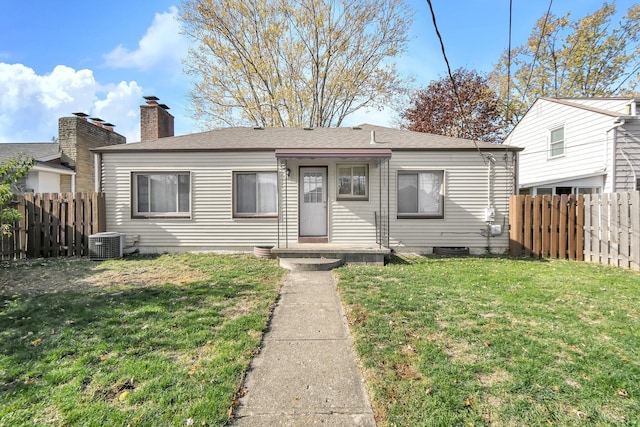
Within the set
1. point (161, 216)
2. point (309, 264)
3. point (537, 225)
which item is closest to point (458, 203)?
point (537, 225)

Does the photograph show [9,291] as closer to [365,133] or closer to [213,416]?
[213,416]

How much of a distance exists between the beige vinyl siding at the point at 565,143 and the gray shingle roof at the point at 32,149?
24.0m

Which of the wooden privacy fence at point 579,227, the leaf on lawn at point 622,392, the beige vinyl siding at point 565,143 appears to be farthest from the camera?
the beige vinyl siding at point 565,143

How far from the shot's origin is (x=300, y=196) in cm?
924

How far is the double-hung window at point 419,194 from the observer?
920 cm

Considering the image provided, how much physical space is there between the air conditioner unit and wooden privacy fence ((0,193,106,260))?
680 millimetres

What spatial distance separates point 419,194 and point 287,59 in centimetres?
1380

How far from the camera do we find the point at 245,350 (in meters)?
3.19

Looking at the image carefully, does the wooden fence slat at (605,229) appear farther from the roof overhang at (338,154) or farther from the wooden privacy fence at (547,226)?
the roof overhang at (338,154)

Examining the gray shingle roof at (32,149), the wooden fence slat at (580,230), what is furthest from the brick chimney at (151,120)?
the wooden fence slat at (580,230)

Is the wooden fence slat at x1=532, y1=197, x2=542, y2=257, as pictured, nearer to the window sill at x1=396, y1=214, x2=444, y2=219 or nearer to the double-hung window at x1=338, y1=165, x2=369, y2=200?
the window sill at x1=396, y1=214, x2=444, y2=219

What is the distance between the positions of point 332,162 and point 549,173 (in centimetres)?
1011

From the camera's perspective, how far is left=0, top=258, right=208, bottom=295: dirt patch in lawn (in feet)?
18.7

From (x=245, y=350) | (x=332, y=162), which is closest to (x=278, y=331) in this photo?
(x=245, y=350)
